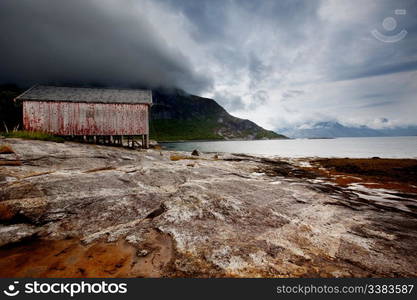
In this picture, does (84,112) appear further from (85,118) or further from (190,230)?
(190,230)

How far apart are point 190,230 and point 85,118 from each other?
30.0 metres

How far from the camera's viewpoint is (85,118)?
29188 millimetres

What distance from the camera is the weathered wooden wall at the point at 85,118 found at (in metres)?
27.5

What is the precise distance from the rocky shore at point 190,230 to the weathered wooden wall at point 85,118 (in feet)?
64.6

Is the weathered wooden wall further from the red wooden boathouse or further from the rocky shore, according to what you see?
the rocky shore

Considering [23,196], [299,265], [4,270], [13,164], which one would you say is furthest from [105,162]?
[299,265]

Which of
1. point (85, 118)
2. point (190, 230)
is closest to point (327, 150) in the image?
point (85, 118)

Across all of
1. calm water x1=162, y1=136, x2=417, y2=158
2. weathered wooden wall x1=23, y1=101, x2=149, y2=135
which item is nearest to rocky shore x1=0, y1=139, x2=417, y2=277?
weathered wooden wall x1=23, y1=101, x2=149, y2=135

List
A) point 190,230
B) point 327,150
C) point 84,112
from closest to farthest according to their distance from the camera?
point 190,230, point 84,112, point 327,150

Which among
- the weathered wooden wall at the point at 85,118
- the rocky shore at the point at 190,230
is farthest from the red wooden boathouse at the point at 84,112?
the rocky shore at the point at 190,230

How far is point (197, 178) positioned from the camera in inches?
516

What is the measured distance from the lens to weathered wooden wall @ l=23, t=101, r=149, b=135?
90.3ft

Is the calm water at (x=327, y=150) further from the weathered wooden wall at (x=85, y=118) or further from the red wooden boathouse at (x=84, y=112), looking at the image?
the red wooden boathouse at (x=84, y=112)

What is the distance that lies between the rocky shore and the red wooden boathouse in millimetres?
19722
